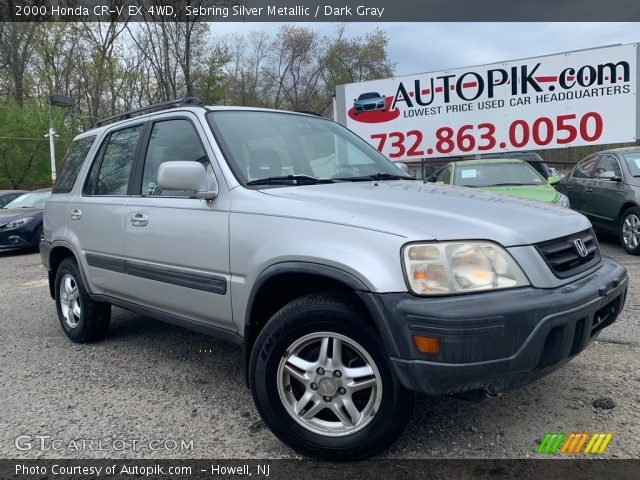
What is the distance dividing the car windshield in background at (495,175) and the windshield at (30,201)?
371 inches

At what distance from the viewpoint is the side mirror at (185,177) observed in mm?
2812

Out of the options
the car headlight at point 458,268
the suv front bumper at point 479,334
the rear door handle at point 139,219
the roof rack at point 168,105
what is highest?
the roof rack at point 168,105

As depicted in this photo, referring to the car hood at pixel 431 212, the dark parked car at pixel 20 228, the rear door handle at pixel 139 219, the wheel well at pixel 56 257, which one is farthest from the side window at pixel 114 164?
the dark parked car at pixel 20 228

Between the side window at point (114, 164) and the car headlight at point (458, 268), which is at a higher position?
the side window at point (114, 164)

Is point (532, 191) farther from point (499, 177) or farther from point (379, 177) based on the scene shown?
point (379, 177)

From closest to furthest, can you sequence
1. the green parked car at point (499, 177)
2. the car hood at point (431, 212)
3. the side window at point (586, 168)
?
1. the car hood at point (431, 212)
2. the green parked car at point (499, 177)
3. the side window at point (586, 168)

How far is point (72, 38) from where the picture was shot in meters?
29.6

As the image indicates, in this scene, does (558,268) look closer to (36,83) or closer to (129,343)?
(129,343)

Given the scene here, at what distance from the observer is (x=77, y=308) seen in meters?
4.51

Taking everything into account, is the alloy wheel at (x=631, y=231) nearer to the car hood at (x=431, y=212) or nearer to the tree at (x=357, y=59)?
the car hood at (x=431, y=212)

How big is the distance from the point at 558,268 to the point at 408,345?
2.69ft

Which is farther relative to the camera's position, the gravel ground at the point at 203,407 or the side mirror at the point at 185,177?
the side mirror at the point at 185,177

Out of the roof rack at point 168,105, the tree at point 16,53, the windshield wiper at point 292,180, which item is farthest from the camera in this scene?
the tree at point 16,53

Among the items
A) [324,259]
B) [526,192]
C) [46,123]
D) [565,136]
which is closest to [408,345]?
[324,259]
